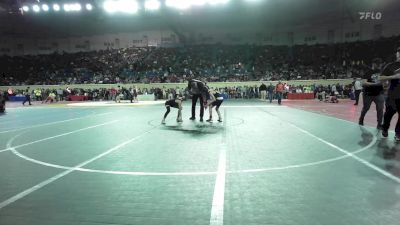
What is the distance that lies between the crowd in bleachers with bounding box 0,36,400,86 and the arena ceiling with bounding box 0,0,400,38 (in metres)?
3.18

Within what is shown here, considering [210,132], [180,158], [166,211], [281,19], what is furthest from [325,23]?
[166,211]

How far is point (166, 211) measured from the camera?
4180 millimetres

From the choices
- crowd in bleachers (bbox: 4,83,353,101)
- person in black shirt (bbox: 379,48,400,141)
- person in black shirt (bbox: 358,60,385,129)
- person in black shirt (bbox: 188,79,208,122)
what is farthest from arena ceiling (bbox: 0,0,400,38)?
person in black shirt (bbox: 379,48,400,141)

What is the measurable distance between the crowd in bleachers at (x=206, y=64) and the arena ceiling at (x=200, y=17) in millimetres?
3182

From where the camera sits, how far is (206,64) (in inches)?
1710

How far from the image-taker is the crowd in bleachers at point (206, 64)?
39.6m

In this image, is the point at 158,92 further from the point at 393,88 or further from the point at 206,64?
the point at 393,88

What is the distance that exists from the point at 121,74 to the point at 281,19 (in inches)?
786

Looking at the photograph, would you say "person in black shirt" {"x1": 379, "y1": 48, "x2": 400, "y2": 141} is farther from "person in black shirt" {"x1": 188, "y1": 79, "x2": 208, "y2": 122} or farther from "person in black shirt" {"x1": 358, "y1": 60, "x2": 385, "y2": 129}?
"person in black shirt" {"x1": 188, "y1": 79, "x2": 208, "y2": 122}

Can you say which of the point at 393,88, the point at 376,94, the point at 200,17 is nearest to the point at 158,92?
the point at 200,17

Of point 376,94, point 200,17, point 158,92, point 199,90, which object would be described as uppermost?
point 200,17

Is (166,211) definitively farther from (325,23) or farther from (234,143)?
(325,23)

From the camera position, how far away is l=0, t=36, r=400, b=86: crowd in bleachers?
3962cm

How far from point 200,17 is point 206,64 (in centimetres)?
553
